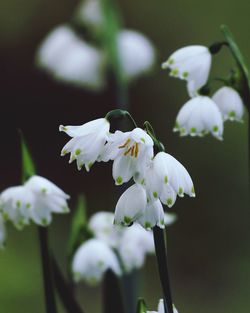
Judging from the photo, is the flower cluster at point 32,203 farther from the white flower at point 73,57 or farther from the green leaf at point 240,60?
the white flower at point 73,57

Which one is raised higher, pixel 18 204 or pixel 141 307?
pixel 18 204

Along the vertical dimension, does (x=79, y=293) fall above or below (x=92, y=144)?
below

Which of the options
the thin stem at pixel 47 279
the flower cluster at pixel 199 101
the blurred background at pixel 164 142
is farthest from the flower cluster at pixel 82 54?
the thin stem at pixel 47 279

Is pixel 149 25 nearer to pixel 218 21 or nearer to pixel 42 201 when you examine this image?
pixel 218 21

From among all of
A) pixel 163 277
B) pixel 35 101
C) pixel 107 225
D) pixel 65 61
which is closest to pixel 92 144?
pixel 163 277

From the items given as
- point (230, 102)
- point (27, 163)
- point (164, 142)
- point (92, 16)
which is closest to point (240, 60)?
point (230, 102)

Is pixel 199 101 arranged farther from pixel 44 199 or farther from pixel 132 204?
pixel 132 204
